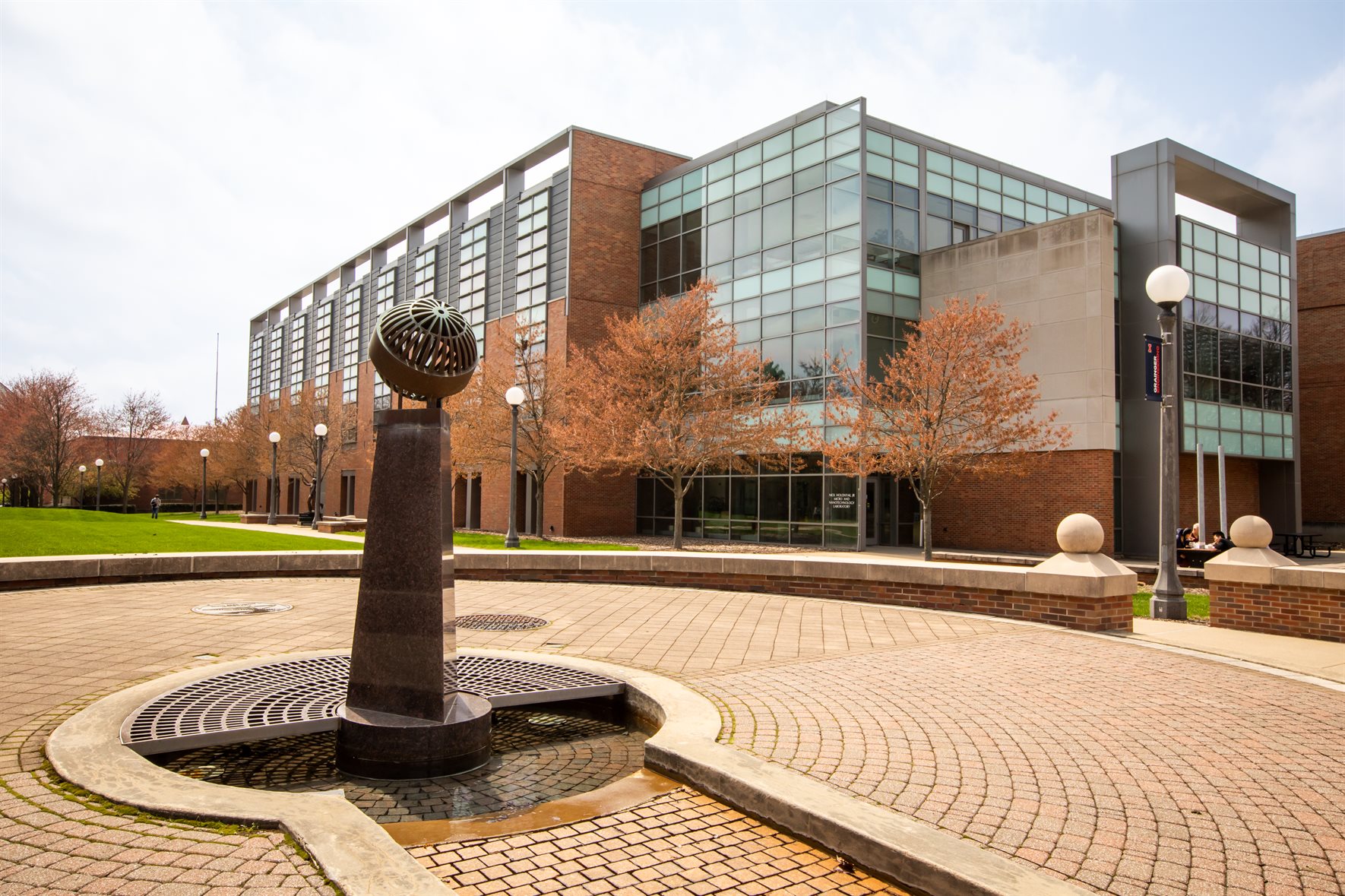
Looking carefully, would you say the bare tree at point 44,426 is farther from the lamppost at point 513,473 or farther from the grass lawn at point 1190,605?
the grass lawn at point 1190,605

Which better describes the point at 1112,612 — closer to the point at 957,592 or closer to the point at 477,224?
the point at 957,592

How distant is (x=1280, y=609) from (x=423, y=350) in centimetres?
925

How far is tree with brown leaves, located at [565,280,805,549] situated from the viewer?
2373cm

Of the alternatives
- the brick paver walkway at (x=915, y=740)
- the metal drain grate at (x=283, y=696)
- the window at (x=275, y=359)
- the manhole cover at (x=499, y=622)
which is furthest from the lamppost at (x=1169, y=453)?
the window at (x=275, y=359)

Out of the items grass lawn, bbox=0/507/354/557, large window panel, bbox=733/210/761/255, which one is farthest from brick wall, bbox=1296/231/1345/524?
grass lawn, bbox=0/507/354/557

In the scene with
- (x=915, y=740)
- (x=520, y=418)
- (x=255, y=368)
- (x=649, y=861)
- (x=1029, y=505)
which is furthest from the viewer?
(x=255, y=368)

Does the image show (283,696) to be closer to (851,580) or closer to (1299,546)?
(851,580)

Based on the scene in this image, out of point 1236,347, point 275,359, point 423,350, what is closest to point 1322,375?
point 1236,347

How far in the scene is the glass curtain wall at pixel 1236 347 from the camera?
88.3 feet

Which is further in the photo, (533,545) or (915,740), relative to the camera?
(533,545)

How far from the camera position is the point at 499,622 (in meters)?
9.45

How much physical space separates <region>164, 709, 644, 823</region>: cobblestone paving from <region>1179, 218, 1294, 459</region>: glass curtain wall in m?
26.0

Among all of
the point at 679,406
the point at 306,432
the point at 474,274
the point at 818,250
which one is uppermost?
the point at 474,274

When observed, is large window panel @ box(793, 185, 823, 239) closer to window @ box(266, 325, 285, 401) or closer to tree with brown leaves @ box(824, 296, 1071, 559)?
tree with brown leaves @ box(824, 296, 1071, 559)
